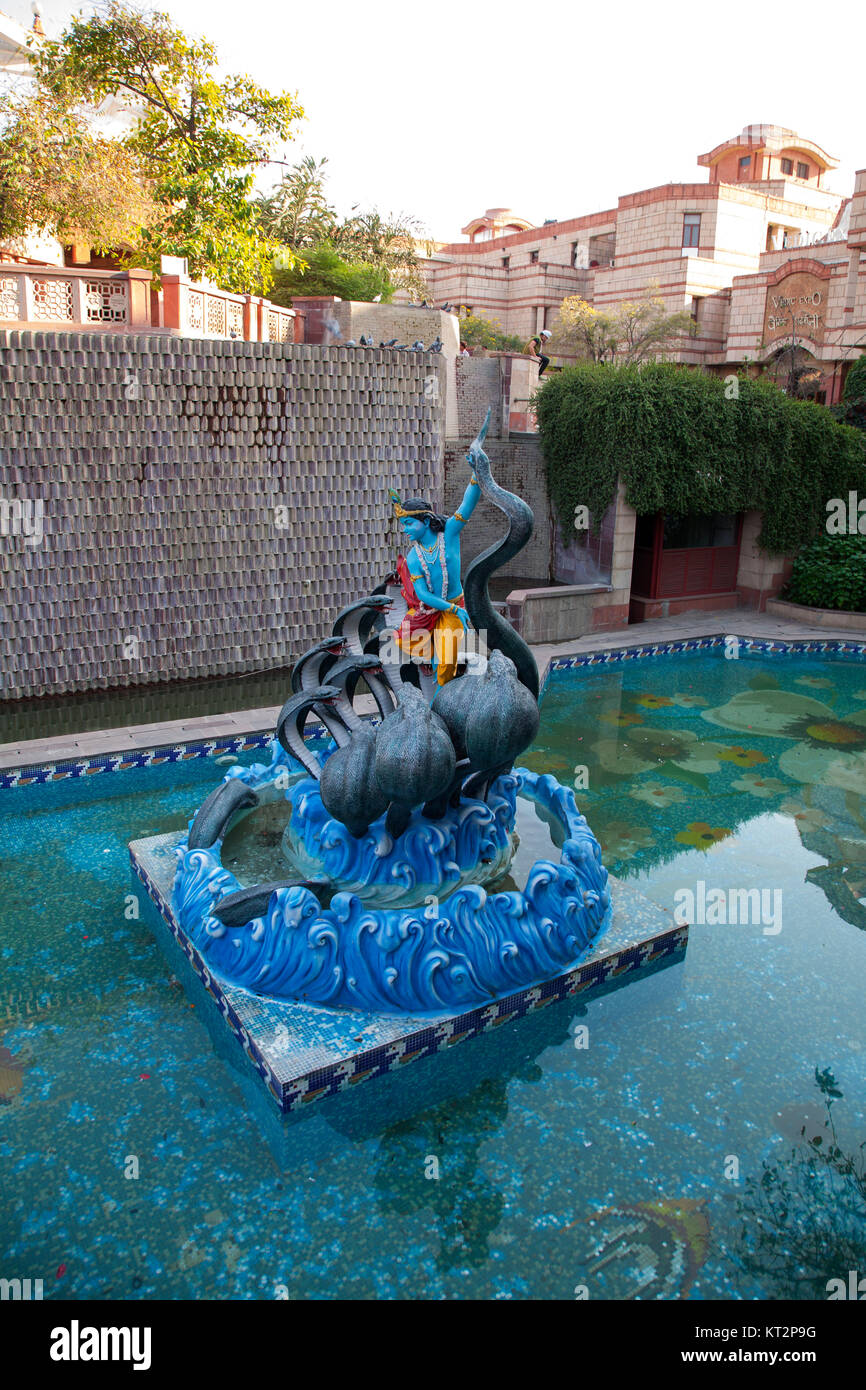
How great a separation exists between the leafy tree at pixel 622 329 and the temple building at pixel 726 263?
5.32 ft

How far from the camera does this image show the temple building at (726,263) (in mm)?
25359

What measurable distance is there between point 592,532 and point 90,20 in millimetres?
13699

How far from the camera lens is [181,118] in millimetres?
17734

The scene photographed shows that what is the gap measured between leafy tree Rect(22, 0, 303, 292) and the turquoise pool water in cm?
1453

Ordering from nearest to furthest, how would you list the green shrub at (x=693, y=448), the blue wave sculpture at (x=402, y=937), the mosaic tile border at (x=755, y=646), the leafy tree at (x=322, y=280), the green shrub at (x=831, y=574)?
the blue wave sculpture at (x=402, y=937) < the mosaic tile border at (x=755, y=646) < the green shrub at (x=693, y=448) < the green shrub at (x=831, y=574) < the leafy tree at (x=322, y=280)

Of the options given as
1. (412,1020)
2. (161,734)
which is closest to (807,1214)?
(412,1020)

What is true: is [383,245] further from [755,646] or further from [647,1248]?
[647,1248]

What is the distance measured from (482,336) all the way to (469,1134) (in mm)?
29974

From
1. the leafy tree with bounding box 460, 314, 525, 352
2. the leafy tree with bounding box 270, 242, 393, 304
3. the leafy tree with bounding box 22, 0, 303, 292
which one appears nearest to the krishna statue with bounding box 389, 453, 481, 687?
the leafy tree with bounding box 22, 0, 303, 292

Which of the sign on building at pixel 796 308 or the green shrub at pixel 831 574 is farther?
the sign on building at pixel 796 308

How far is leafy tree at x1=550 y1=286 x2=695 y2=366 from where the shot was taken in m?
27.9

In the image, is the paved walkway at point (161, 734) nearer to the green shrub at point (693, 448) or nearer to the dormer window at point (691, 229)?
the green shrub at point (693, 448)

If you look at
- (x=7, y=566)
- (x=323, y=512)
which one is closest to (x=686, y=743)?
(x=323, y=512)

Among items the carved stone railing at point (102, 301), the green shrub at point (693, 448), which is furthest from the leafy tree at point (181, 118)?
the green shrub at point (693, 448)
